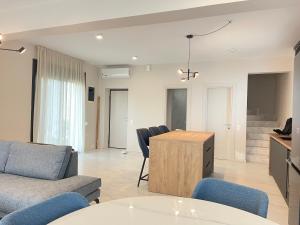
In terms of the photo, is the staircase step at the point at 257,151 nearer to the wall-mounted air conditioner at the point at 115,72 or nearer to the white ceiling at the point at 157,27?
the white ceiling at the point at 157,27

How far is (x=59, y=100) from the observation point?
6.12m

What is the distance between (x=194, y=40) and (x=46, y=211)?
4.33 m

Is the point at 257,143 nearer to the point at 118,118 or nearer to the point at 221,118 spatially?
the point at 221,118

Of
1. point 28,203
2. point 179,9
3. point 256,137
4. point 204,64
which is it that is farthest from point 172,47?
point 28,203

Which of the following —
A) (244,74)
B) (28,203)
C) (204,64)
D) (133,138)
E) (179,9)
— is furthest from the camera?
(133,138)

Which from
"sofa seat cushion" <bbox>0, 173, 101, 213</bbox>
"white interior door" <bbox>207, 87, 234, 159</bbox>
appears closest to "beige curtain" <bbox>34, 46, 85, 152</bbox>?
"sofa seat cushion" <bbox>0, 173, 101, 213</bbox>

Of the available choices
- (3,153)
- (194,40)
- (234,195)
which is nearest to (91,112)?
(194,40)

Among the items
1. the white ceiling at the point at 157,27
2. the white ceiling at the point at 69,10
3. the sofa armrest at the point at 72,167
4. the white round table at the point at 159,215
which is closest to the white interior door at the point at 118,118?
the white ceiling at the point at 157,27

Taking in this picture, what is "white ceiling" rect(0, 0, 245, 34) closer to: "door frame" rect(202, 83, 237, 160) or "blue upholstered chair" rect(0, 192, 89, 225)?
"blue upholstered chair" rect(0, 192, 89, 225)

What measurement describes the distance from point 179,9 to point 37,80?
4.09m

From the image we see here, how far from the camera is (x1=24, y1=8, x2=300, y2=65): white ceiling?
3783mm

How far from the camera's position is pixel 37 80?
17.9 feet

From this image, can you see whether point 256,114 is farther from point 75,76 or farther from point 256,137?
point 75,76

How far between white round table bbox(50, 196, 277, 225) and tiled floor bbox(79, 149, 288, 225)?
2.13 m
